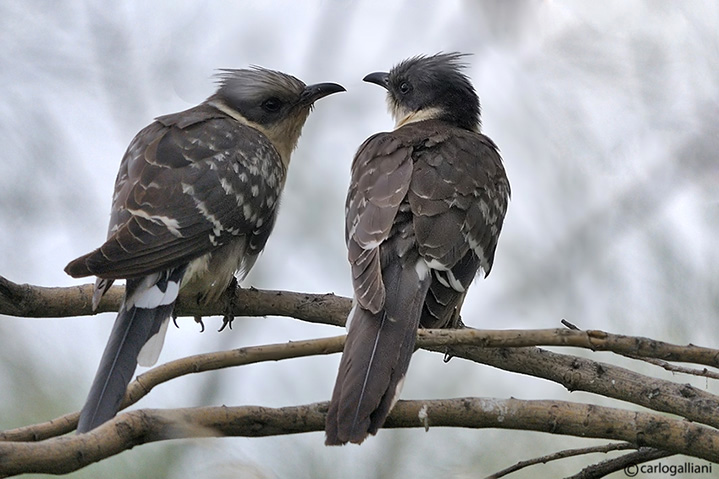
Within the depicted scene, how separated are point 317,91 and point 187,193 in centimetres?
156

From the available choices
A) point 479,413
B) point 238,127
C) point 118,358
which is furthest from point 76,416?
point 238,127

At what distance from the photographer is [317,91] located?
564cm

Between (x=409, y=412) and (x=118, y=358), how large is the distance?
137cm

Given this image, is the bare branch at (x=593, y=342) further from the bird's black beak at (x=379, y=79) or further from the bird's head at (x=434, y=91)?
the bird's black beak at (x=379, y=79)

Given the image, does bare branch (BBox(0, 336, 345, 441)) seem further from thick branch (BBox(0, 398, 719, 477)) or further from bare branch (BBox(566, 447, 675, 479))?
bare branch (BBox(566, 447, 675, 479))

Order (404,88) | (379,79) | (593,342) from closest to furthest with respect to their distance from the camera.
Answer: (593,342)
(404,88)
(379,79)

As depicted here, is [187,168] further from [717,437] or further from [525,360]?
[717,437]

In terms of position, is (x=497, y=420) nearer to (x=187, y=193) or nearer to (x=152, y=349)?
(x=152, y=349)

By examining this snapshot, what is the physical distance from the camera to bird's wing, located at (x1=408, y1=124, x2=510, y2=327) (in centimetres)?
391

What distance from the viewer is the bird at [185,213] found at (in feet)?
12.2

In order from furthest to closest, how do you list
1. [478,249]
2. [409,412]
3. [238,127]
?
[238,127], [478,249], [409,412]

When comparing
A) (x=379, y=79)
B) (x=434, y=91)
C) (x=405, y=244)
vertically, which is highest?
(x=379, y=79)

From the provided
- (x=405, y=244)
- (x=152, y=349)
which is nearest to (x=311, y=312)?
(x=405, y=244)

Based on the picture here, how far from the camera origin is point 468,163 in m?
4.57
